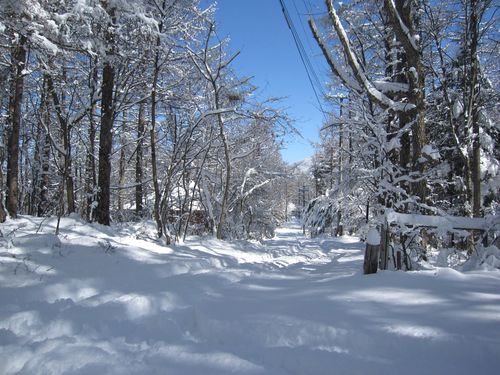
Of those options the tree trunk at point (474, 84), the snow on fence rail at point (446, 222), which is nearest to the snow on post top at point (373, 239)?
the snow on fence rail at point (446, 222)

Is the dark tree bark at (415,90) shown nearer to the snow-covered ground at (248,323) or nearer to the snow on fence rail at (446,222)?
the snow on fence rail at (446,222)

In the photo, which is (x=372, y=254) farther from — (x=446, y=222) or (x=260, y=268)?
(x=260, y=268)

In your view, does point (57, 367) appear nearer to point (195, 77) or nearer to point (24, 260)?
point (24, 260)

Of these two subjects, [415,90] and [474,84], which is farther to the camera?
[474,84]

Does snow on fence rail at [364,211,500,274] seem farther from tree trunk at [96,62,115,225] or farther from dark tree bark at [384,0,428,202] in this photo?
tree trunk at [96,62,115,225]

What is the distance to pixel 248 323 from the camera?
2617 millimetres

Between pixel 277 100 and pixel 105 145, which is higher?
pixel 277 100

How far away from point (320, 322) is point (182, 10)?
966 centimetres

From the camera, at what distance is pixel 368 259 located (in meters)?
4.11

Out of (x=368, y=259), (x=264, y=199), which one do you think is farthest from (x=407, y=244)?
(x=264, y=199)

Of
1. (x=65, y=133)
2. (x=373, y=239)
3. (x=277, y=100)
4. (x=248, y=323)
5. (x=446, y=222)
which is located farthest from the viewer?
(x=277, y=100)

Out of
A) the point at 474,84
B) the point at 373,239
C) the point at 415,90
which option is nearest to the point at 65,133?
the point at 373,239

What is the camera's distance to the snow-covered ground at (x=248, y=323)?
2053 millimetres

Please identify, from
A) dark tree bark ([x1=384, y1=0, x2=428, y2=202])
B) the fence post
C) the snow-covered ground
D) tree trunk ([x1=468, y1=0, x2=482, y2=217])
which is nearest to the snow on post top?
the fence post
